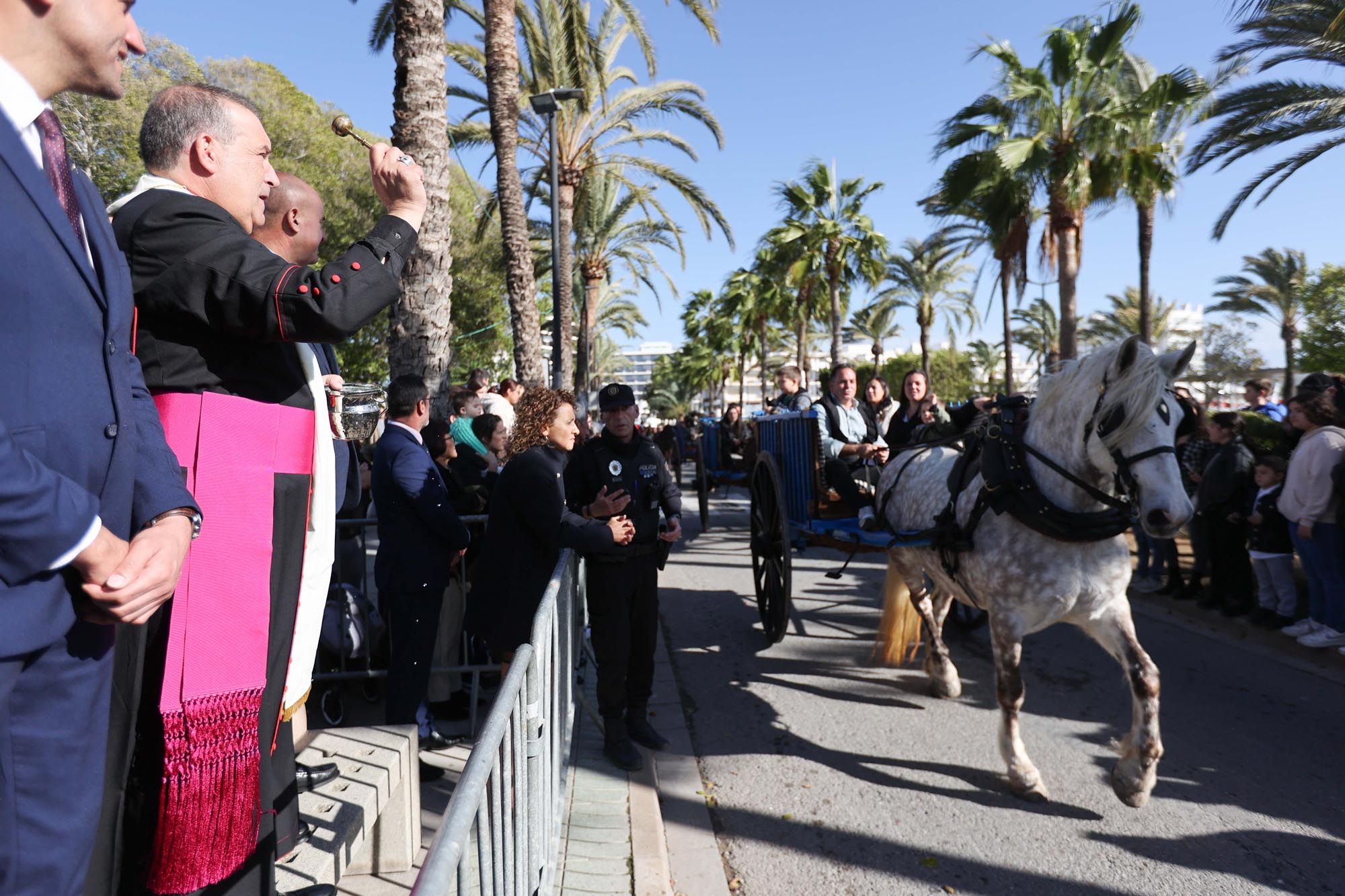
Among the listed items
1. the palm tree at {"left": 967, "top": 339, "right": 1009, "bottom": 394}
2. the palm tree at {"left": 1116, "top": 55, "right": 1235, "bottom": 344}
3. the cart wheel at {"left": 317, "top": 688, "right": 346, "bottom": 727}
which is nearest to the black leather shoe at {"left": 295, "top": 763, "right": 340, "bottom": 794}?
the cart wheel at {"left": 317, "top": 688, "right": 346, "bottom": 727}

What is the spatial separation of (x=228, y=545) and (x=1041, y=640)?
645 centimetres

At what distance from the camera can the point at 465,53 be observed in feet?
49.1

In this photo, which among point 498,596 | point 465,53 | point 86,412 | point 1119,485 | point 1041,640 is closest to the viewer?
point 86,412

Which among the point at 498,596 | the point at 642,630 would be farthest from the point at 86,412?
the point at 642,630

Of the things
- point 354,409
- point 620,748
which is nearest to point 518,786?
point 354,409

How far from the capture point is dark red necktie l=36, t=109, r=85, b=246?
128cm

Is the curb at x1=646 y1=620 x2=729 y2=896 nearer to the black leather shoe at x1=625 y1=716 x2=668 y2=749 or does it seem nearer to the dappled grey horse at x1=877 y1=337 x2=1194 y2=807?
the black leather shoe at x1=625 y1=716 x2=668 y2=749

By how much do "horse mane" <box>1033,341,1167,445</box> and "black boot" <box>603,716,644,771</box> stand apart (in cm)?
276

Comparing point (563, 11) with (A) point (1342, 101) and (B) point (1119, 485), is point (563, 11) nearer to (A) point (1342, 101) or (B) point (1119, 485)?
(A) point (1342, 101)

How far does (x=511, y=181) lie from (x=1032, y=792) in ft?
32.5

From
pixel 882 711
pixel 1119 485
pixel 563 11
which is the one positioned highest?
pixel 563 11

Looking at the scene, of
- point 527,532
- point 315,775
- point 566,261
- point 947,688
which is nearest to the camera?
point 315,775

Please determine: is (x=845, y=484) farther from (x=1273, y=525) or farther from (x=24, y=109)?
(x=24, y=109)

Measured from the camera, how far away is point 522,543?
4008mm
